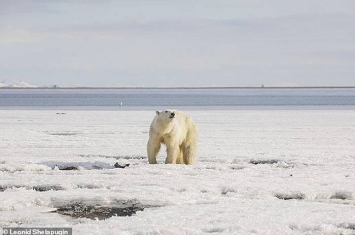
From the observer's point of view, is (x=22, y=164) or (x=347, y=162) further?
(x=347, y=162)

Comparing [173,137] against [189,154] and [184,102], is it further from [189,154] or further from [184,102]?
[184,102]

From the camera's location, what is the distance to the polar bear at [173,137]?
35.9ft

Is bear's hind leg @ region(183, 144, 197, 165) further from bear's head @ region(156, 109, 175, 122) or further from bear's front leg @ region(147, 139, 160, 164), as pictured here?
bear's head @ region(156, 109, 175, 122)

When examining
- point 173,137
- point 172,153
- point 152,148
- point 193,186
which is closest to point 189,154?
point 172,153

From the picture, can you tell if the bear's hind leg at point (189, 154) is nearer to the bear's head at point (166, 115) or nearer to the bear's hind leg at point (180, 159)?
the bear's hind leg at point (180, 159)

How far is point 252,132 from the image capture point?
1961cm

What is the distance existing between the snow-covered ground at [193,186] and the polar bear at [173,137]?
16.8 inches

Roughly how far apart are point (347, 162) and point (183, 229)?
6432mm

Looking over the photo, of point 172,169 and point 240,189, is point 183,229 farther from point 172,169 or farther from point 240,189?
point 172,169

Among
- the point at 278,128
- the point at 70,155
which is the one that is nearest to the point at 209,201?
the point at 70,155

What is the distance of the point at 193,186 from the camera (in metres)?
8.68

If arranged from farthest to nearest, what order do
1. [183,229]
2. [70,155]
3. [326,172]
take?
[70,155] → [326,172] → [183,229]

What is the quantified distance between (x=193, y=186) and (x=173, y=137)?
98.2 inches

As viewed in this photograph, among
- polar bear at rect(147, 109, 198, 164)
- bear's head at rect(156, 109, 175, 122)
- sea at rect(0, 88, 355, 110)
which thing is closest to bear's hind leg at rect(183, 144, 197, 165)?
polar bear at rect(147, 109, 198, 164)
